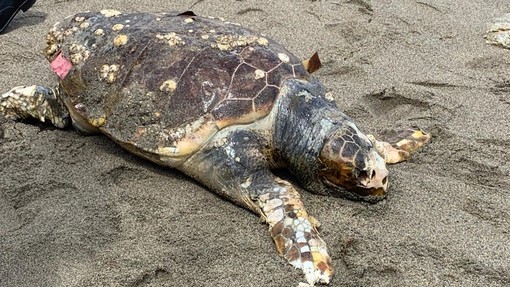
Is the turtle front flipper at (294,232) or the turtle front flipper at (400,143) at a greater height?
the turtle front flipper at (294,232)

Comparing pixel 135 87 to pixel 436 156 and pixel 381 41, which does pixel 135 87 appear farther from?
pixel 381 41

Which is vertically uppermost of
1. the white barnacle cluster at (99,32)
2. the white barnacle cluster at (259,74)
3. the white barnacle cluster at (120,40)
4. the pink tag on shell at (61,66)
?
the white barnacle cluster at (120,40)

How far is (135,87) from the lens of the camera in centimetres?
242

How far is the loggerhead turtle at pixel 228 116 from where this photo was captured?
2156 millimetres

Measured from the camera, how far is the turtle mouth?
2170 millimetres

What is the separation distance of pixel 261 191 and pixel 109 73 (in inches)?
35.7

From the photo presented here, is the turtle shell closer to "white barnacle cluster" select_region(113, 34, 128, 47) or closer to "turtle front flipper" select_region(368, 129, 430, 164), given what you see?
"white barnacle cluster" select_region(113, 34, 128, 47)

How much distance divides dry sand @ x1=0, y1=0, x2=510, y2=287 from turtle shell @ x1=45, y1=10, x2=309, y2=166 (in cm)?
19

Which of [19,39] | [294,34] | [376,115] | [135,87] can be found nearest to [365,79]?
[376,115]

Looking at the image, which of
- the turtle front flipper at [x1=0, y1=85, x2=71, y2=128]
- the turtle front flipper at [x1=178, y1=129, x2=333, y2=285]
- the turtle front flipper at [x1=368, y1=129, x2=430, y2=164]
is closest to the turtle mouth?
the turtle front flipper at [x1=178, y1=129, x2=333, y2=285]

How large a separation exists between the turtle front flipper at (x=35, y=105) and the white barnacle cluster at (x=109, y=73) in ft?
1.04

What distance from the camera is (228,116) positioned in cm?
225

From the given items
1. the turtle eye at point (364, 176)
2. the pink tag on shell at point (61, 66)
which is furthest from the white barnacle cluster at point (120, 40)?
the turtle eye at point (364, 176)

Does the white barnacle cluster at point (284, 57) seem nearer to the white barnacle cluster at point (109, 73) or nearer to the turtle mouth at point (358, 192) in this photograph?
the turtle mouth at point (358, 192)
